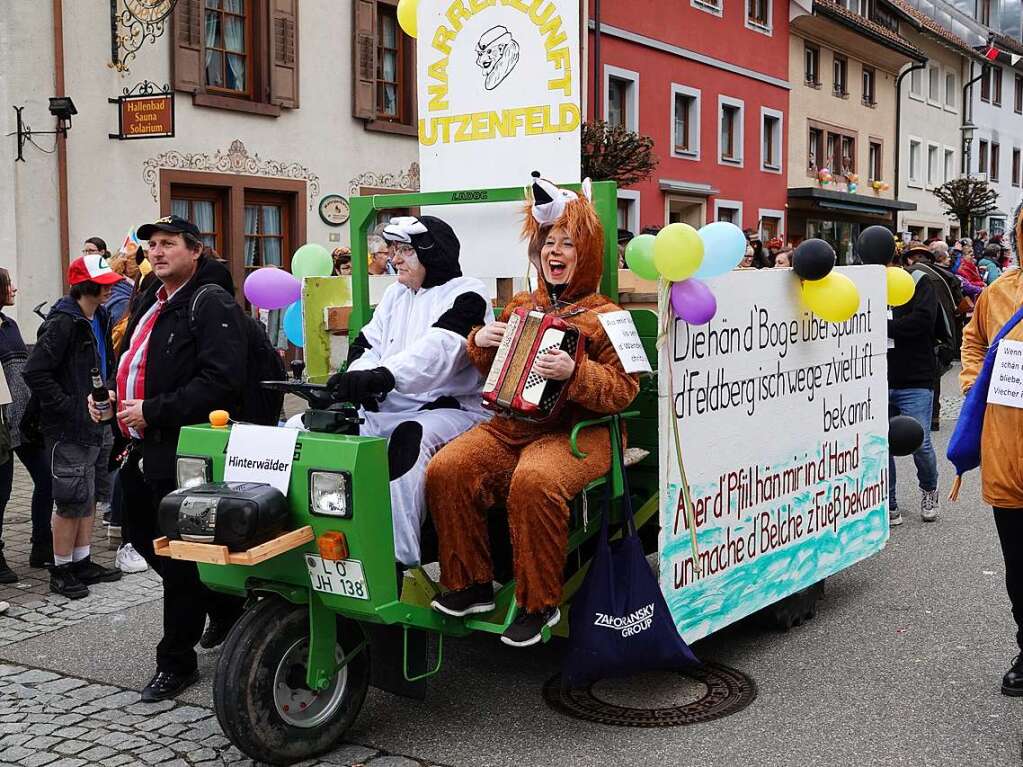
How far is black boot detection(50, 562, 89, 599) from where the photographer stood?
6320 mm

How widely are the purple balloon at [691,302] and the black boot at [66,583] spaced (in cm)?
362

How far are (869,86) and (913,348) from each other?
30956 mm

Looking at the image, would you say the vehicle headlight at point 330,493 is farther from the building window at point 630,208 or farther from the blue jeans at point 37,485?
the building window at point 630,208

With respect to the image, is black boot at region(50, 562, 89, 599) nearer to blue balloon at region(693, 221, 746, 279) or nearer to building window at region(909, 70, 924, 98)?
blue balloon at region(693, 221, 746, 279)

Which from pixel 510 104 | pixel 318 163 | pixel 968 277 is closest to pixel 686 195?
pixel 968 277

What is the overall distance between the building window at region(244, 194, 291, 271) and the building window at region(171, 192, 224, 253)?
41 cm

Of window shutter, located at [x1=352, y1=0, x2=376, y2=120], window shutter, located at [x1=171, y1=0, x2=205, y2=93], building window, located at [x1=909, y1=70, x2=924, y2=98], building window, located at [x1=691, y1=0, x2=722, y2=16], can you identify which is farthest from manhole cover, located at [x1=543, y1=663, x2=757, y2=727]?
building window, located at [x1=909, y1=70, x2=924, y2=98]

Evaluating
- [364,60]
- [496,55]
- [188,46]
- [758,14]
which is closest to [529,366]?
[496,55]

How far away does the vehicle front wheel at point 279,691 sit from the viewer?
3.95m

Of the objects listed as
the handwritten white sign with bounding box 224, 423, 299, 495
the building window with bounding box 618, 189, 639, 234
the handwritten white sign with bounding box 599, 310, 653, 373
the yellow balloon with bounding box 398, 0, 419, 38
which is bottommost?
the handwritten white sign with bounding box 224, 423, 299, 495

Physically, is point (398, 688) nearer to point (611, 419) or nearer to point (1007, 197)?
point (611, 419)

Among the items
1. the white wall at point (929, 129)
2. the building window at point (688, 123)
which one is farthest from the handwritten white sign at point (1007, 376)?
the white wall at point (929, 129)

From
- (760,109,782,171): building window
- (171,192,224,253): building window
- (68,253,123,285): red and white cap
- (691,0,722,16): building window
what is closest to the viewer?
(68,253,123,285): red and white cap

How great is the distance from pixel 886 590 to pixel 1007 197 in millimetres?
47574
